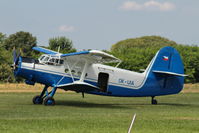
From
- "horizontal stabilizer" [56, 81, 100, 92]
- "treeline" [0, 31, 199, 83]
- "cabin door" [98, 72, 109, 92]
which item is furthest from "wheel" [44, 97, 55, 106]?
"treeline" [0, 31, 199, 83]

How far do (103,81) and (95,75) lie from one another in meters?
0.69

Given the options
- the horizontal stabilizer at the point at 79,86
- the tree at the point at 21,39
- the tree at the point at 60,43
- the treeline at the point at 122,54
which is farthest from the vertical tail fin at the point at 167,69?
the tree at the point at 21,39

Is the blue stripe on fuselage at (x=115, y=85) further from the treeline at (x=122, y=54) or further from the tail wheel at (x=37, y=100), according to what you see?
the treeline at (x=122, y=54)

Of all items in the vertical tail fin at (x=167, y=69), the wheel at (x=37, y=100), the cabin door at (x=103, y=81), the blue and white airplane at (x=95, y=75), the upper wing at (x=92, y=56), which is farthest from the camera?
the vertical tail fin at (x=167, y=69)

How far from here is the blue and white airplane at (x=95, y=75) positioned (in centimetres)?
2291

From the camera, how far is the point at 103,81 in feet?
80.8

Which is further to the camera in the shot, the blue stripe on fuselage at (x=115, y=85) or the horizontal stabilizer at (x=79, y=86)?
the blue stripe on fuselage at (x=115, y=85)

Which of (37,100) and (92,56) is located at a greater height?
(92,56)

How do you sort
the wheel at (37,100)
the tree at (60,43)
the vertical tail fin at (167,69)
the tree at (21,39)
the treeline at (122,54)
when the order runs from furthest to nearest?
the tree at (21,39) < the tree at (60,43) < the treeline at (122,54) < the vertical tail fin at (167,69) < the wheel at (37,100)

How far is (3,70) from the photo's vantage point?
2291 inches

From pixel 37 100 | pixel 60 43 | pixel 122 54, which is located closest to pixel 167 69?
pixel 37 100

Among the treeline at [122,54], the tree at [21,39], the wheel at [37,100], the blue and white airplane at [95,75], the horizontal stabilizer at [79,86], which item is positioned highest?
the tree at [21,39]

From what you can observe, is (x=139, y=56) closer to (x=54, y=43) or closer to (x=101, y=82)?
(x=54, y=43)

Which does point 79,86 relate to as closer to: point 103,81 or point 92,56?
point 92,56
